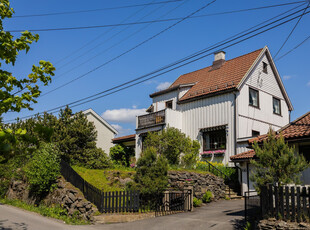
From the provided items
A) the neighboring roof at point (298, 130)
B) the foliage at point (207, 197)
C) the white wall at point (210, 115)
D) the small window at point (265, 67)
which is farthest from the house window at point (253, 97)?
the neighboring roof at point (298, 130)

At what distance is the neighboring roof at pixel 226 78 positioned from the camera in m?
24.4

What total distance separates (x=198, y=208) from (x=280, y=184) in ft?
23.7

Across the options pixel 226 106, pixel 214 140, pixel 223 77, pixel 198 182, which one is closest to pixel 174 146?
pixel 198 182

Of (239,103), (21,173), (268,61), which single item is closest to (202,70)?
(268,61)

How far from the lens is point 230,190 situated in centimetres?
2020

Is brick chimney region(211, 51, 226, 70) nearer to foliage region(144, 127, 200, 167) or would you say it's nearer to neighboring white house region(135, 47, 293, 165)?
neighboring white house region(135, 47, 293, 165)

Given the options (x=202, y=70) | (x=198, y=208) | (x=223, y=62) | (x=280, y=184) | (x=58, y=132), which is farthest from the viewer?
(x=202, y=70)

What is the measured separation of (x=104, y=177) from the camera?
1728cm

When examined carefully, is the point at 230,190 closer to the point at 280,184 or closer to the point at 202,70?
the point at 280,184

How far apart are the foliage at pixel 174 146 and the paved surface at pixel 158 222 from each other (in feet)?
23.0

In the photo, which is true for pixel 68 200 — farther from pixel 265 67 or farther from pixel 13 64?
pixel 265 67

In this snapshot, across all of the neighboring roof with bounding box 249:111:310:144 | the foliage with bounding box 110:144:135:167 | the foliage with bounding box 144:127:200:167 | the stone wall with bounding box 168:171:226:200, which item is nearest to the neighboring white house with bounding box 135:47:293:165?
the foliage with bounding box 144:127:200:167

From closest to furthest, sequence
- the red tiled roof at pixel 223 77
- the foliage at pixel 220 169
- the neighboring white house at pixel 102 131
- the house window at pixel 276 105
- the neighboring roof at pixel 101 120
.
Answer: the foliage at pixel 220 169
the red tiled roof at pixel 223 77
the house window at pixel 276 105
the neighboring roof at pixel 101 120
the neighboring white house at pixel 102 131

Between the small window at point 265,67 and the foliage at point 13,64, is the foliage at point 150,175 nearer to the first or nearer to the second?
the foliage at point 13,64
